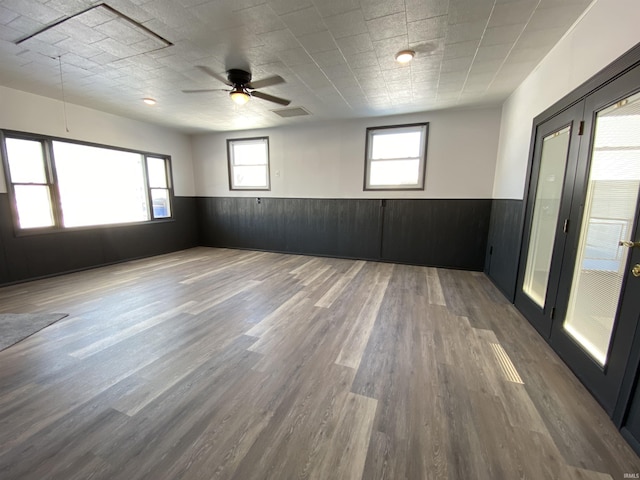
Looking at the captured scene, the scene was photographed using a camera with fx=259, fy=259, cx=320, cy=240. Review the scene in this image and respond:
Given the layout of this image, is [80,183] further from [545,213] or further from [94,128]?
[545,213]

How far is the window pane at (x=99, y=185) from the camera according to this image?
434cm

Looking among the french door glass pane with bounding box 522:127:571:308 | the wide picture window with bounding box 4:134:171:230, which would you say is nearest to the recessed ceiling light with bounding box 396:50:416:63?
the french door glass pane with bounding box 522:127:571:308

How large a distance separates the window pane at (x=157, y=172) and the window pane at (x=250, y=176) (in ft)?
5.10

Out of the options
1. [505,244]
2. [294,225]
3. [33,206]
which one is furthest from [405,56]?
[33,206]

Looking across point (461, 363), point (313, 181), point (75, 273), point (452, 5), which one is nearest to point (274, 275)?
point (313, 181)

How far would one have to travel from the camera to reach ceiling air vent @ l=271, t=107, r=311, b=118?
4.45 metres

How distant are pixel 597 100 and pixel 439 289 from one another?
99.6 inches

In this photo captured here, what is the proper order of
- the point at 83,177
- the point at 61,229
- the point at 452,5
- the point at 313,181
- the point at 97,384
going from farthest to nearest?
the point at 313,181 → the point at 83,177 → the point at 61,229 → the point at 452,5 → the point at 97,384

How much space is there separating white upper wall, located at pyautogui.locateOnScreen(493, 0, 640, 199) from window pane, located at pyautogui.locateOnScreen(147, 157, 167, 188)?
6685 millimetres

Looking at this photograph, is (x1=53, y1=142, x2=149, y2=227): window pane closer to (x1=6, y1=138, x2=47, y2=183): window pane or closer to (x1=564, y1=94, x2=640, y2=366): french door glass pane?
(x1=6, y1=138, x2=47, y2=183): window pane

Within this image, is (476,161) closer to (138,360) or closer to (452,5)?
(452,5)

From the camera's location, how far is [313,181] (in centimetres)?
560

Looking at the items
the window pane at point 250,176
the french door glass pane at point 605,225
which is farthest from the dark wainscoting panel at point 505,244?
the window pane at point 250,176

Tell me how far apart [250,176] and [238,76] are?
126 inches
